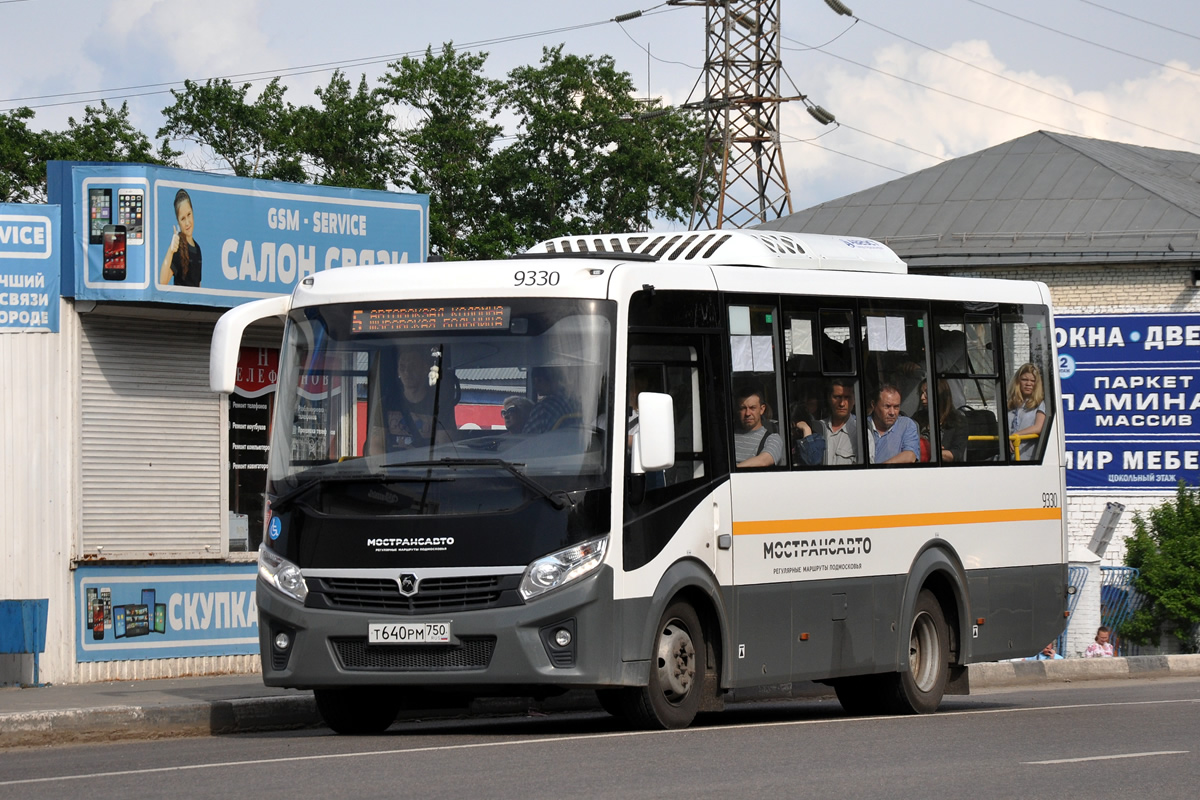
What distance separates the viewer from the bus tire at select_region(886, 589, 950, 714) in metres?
13.8

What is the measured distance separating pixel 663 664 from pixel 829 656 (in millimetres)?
1770

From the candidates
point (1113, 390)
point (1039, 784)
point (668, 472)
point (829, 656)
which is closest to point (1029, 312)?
point (829, 656)

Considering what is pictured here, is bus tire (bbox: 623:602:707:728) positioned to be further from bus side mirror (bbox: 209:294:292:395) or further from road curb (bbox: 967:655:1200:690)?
road curb (bbox: 967:655:1200:690)

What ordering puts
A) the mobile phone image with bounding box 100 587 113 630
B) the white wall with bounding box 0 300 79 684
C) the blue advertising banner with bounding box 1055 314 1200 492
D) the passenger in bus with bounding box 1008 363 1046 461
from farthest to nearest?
the blue advertising banner with bounding box 1055 314 1200 492 < the mobile phone image with bounding box 100 587 113 630 < the white wall with bounding box 0 300 79 684 < the passenger in bus with bounding box 1008 363 1046 461

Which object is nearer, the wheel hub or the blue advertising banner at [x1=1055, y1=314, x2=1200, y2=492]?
the wheel hub

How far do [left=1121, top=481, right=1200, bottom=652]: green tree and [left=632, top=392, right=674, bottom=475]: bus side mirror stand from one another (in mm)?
21014

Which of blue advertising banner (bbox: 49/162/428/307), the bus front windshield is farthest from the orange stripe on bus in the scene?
blue advertising banner (bbox: 49/162/428/307)

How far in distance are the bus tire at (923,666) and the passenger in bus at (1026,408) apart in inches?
60.0

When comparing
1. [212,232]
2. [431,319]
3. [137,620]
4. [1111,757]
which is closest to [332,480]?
[431,319]

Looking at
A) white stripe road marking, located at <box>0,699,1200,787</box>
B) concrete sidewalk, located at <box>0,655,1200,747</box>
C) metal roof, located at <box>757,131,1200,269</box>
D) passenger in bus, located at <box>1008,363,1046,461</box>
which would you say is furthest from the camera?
metal roof, located at <box>757,131,1200,269</box>

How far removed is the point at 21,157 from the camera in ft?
186

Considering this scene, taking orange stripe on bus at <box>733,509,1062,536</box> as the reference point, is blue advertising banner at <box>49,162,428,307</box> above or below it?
above

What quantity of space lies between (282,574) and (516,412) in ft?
5.56

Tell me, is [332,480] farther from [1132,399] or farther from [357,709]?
[1132,399]
